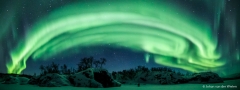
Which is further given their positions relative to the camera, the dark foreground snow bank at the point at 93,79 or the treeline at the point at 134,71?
the treeline at the point at 134,71

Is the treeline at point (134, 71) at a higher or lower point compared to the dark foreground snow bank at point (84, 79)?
higher

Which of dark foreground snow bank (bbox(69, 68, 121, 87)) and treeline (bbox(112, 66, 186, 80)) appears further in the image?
treeline (bbox(112, 66, 186, 80))

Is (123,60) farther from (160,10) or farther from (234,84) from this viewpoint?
(234,84)

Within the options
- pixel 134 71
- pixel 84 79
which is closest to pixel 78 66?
pixel 84 79

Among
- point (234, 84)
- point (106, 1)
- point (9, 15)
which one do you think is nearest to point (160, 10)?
point (106, 1)

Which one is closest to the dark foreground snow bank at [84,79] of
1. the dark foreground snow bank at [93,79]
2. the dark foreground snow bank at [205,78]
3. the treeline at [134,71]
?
the dark foreground snow bank at [93,79]

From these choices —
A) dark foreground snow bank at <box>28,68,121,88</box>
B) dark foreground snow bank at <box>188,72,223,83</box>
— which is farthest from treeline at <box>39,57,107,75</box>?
dark foreground snow bank at <box>188,72,223,83</box>

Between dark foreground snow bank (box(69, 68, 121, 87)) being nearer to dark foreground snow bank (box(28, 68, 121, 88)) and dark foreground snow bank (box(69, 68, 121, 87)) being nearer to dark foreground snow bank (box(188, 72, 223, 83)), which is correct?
dark foreground snow bank (box(28, 68, 121, 88))

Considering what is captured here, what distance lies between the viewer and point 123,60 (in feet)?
32.0

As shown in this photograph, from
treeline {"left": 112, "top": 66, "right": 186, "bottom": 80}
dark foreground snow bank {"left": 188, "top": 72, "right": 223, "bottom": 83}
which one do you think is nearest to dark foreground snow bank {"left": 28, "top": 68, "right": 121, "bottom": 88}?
treeline {"left": 112, "top": 66, "right": 186, "bottom": 80}

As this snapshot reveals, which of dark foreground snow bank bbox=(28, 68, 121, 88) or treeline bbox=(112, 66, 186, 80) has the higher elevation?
treeline bbox=(112, 66, 186, 80)

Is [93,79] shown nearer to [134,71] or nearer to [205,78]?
[134,71]

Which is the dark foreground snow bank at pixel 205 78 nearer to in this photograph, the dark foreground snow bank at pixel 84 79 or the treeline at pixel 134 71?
the treeline at pixel 134 71

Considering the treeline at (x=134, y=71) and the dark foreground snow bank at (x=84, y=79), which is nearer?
the dark foreground snow bank at (x=84, y=79)
